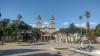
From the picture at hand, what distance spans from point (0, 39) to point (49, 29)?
7023cm

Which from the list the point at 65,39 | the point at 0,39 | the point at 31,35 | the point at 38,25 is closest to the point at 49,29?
the point at 38,25

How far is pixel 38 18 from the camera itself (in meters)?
162

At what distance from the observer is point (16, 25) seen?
74.8 meters

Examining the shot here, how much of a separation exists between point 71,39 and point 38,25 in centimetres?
6296

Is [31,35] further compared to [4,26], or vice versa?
[31,35]

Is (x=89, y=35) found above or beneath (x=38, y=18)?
beneath

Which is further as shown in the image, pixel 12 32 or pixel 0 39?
pixel 0 39

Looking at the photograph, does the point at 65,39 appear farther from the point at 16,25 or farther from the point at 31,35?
the point at 16,25

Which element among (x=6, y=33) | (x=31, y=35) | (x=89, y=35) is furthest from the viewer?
(x=31, y=35)

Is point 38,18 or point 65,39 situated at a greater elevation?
point 38,18

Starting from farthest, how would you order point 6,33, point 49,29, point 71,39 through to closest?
point 49,29 → point 71,39 → point 6,33

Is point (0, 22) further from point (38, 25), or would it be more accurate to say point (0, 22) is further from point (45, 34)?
point (38, 25)

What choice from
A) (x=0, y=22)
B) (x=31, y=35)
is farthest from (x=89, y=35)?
(x=31, y=35)

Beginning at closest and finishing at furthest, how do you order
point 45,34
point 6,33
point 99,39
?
point 6,33
point 99,39
point 45,34
